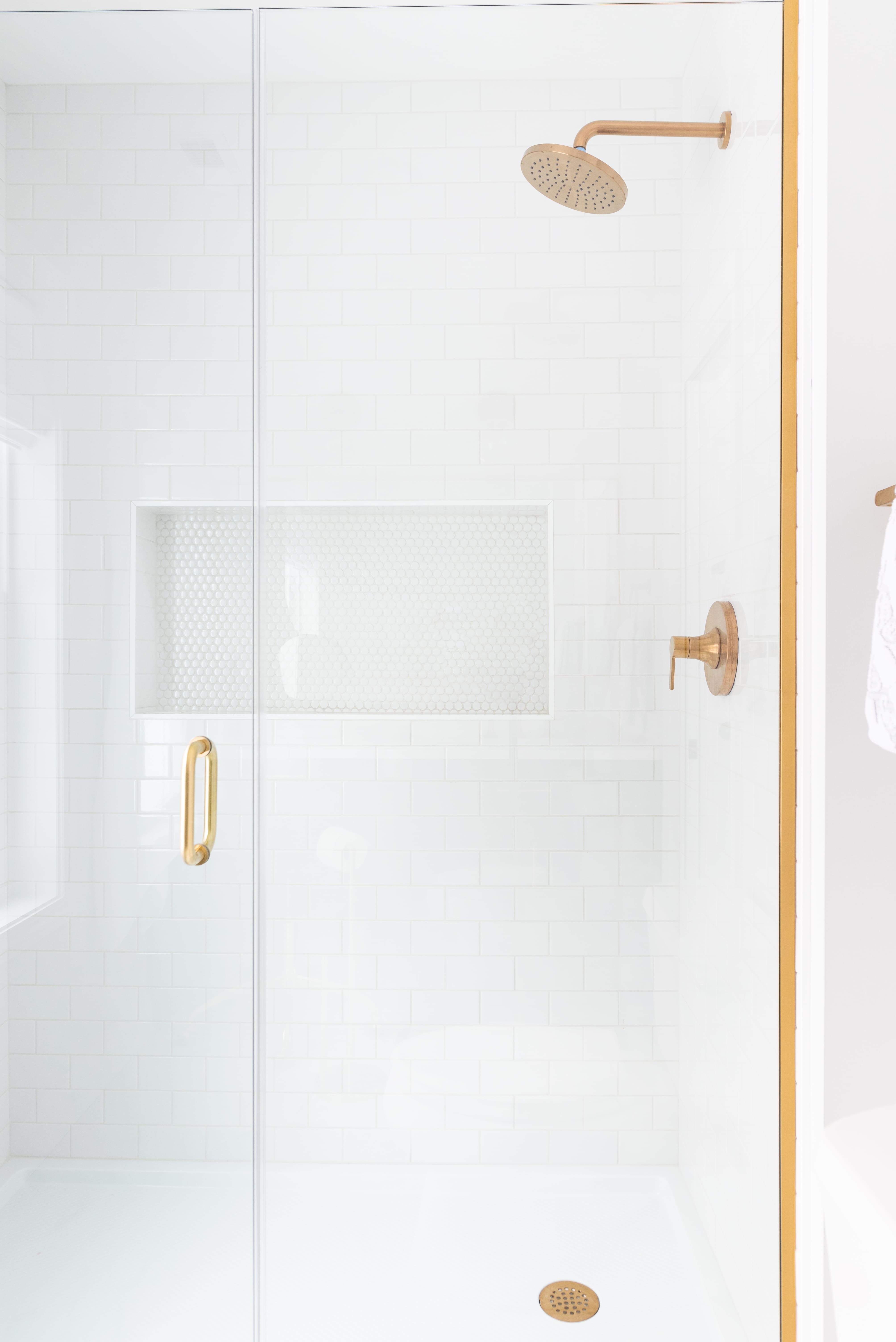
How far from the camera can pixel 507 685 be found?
1.22 metres

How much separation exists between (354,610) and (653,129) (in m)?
0.82

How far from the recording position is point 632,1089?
1226 millimetres

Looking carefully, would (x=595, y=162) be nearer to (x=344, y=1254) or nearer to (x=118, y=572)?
(x=118, y=572)

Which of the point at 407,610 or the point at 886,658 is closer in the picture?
the point at 886,658

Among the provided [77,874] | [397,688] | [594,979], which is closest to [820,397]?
[397,688]

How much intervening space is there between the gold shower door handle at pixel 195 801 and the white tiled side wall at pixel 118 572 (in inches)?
0.5

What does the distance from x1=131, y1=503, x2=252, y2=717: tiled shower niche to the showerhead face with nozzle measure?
2.12 feet

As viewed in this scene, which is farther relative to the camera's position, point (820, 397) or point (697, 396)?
point (697, 396)

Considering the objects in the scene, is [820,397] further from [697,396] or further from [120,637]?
[120,637]

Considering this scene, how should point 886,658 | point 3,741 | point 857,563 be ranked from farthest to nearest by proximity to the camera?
point 3,741
point 857,563
point 886,658

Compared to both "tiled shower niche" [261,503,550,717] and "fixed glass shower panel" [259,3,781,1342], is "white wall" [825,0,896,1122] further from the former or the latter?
"tiled shower niche" [261,503,550,717]

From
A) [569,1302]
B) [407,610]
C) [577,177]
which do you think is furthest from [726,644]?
[569,1302]

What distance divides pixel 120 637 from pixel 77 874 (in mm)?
355

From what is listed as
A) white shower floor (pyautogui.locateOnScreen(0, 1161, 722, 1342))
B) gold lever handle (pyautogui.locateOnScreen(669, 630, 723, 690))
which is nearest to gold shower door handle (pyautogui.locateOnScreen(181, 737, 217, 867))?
white shower floor (pyautogui.locateOnScreen(0, 1161, 722, 1342))
